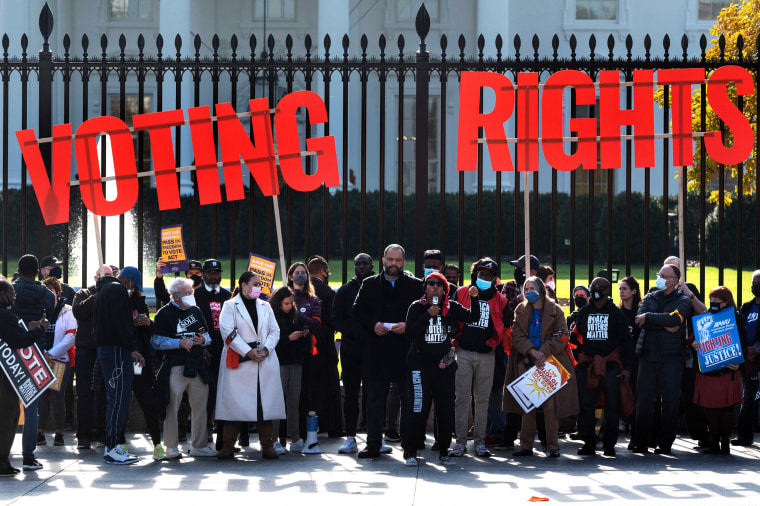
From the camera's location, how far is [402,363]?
29.9 ft

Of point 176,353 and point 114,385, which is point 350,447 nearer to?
point 176,353

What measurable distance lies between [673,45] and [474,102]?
690 inches

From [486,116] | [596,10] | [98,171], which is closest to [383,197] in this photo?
[486,116]

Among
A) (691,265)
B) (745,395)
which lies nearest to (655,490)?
(745,395)

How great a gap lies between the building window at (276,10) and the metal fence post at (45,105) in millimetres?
18334

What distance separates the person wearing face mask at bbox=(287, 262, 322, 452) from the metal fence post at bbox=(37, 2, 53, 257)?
2.80 meters

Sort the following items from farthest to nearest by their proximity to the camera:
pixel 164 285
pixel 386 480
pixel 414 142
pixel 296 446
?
1. pixel 414 142
2. pixel 164 285
3. pixel 296 446
4. pixel 386 480

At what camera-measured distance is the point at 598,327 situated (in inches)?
364

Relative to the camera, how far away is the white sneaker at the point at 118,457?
874 centimetres

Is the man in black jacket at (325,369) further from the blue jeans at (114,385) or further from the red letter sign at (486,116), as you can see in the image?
the red letter sign at (486,116)

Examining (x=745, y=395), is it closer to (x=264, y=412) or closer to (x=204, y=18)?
(x=264, y=412)

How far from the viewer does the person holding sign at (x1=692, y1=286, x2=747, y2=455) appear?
912 cm

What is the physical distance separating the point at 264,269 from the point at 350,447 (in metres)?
2.12

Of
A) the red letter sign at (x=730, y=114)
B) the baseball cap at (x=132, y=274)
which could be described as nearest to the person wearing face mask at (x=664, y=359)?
the red letter sign at (x=730, y=114)
